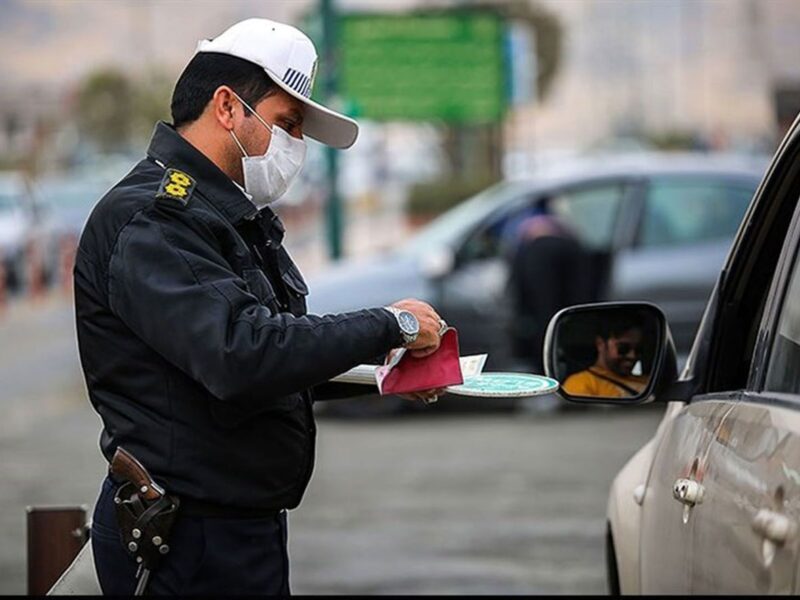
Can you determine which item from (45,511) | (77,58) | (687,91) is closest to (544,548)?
(45,511)

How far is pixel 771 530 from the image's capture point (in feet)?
9.02

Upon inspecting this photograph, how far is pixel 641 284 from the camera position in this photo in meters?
13.0

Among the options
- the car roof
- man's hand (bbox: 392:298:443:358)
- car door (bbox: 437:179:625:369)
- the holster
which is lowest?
car door (bbox: 437:179:625:369)

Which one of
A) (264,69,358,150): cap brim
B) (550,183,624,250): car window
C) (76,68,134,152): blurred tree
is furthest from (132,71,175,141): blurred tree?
(264,69,358,150): cap brim

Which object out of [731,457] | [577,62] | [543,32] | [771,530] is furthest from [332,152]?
[577,62]

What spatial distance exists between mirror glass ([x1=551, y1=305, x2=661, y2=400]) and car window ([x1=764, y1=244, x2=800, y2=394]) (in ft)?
1.76

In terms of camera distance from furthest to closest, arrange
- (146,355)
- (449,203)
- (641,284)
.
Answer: (449,203) → (641,284) → (146,355)

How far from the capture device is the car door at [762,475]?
8.96ft

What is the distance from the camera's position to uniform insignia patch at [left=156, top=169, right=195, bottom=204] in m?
3.46

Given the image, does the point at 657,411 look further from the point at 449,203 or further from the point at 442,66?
the point at 449,203

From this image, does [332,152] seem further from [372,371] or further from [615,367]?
[372,371]

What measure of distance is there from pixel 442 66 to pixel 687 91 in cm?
6177

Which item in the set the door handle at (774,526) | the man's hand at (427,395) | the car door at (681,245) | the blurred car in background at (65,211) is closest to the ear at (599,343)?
the man's hand at (427,395)

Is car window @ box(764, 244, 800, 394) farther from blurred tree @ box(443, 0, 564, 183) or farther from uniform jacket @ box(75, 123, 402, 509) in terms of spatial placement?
blurred tree @ box(443, 0, 564, 183)
